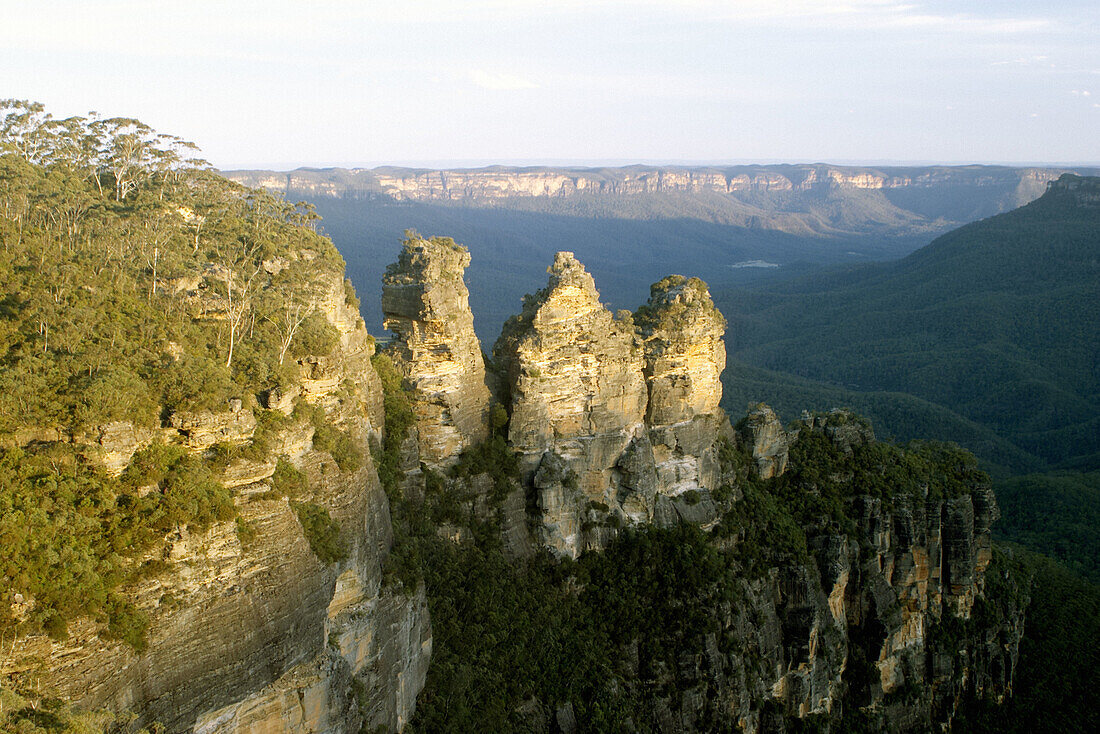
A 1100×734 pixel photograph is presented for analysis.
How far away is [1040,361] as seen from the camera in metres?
111

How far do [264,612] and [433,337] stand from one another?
1258 centimetres

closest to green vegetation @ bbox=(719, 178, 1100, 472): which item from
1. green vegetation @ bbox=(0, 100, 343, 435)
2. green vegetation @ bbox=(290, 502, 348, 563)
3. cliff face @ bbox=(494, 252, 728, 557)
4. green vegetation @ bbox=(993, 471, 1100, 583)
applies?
green vegetation @ bbox=(993, 471, 1100, 583)

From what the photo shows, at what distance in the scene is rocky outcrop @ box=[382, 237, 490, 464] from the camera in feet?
92.2

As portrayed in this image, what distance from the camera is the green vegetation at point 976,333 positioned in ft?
309

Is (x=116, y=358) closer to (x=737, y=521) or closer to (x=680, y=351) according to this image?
(x=680, y=351)

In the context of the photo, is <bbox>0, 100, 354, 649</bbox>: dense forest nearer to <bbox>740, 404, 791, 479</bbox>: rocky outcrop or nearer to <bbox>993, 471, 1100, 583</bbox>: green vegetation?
<bbox>740, 404, 791, 479</bbox>: rocky outcrop

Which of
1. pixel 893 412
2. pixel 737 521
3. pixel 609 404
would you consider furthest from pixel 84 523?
pixel 893 412

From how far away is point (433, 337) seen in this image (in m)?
28.4

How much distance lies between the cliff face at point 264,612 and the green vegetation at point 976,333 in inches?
2961

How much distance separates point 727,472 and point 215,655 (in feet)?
82.8

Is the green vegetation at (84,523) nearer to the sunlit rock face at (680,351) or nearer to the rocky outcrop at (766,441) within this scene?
the sunlit rock face at (680,351)

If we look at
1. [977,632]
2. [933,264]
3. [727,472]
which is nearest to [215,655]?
[727,472]

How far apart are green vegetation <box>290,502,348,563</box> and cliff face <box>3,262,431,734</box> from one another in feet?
0.67

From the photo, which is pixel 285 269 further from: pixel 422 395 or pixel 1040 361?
pixel 1040 361
